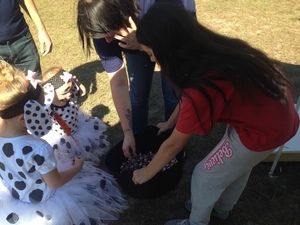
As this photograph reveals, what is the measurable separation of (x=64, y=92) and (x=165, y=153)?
38.5 inches

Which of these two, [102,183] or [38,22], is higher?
[38,22]

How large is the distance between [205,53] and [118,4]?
0.48 m

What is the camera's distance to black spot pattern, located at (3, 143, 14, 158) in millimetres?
1445

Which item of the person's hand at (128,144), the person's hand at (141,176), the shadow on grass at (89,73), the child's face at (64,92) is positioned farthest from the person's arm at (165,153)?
the shadow on grass at (89,73)

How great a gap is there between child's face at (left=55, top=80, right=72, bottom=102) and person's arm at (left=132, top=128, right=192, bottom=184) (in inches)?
31.4

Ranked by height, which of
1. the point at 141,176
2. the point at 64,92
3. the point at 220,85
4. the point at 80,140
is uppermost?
the point at 220,85

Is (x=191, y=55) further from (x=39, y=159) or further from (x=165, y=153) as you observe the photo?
(x=39, y=159)

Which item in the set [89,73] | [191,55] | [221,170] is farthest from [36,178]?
[89,73]

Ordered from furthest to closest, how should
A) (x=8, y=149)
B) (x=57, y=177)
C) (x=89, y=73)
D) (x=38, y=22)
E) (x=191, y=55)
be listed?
(x=89, y=73) < (x=38, y=22) < (x=57, y=177) < (x=8, y=149) < (x=191, y=55)

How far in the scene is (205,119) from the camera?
3.83ft

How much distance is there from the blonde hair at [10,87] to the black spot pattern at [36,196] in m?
0.51

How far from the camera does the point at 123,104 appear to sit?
6.21ft

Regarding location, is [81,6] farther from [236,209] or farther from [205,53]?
[236,209]

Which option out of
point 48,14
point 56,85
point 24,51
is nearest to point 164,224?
point 56,85
